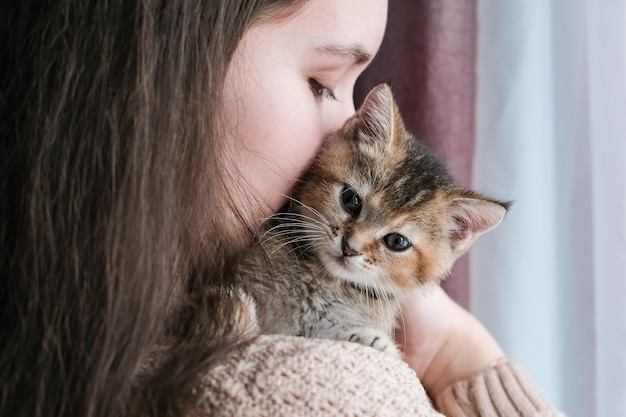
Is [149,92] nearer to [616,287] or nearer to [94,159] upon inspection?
[94,159]

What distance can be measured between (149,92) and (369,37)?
1.34ft

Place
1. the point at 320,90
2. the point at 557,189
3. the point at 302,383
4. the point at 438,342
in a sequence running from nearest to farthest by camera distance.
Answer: the point at 302,383, the point at 320,90, the point at 438,342, the point at 557,189

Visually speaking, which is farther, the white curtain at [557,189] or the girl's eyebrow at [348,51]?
the white curtain at [557,189]

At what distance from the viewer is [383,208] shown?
1.17 m

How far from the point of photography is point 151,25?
0.77 meters

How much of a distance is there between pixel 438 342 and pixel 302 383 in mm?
678

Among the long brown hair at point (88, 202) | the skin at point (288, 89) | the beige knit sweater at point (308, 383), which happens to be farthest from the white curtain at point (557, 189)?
the long brown hair at point (88, 202)

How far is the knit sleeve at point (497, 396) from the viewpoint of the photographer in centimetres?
116

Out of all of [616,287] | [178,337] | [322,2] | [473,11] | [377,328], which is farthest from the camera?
[473,11]

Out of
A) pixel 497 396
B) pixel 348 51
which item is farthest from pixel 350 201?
pixel 497 396

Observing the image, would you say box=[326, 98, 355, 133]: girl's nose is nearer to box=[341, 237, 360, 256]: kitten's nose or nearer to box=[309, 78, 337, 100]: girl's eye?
box=[309, 78, 337, 100]: girl's eye

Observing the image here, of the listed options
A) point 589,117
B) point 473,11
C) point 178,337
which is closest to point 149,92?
point 178,337

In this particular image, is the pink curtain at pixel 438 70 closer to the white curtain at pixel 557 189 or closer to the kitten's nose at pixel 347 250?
the white curtain at pixel 557 189

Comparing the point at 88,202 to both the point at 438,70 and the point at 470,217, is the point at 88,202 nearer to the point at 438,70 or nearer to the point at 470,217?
the point at 470,217
